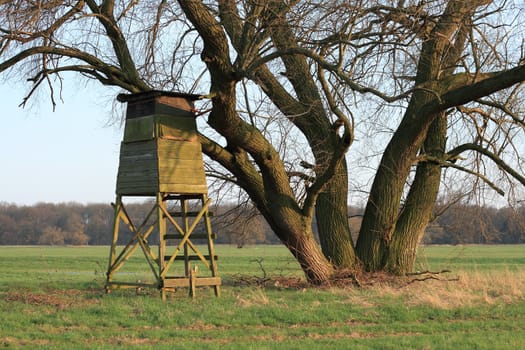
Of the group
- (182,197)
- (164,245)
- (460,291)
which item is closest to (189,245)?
(164,245)

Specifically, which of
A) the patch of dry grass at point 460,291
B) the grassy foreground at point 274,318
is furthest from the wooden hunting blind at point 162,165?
the patch of dry grass at point 460,291

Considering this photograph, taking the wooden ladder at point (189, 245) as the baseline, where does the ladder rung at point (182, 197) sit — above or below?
above

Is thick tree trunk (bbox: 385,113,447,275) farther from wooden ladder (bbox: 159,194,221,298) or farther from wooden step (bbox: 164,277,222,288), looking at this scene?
wooden step (bbox: 164,277,222,288)

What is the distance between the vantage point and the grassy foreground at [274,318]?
1048 centimetres

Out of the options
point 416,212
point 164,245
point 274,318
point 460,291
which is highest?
point 416,212

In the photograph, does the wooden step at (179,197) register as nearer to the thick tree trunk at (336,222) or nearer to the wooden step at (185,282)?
the wooden step at (185,282)

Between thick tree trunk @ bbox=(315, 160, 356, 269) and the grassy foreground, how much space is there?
156 centimetres

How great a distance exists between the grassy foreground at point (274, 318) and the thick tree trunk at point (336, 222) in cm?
156

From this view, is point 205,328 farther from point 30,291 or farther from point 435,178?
point 435,178

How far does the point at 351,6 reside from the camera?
1398cm

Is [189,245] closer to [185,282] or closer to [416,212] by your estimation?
[185,282]

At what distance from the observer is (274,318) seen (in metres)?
12.4

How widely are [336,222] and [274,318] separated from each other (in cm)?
606

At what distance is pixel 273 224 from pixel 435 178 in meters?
4.25
